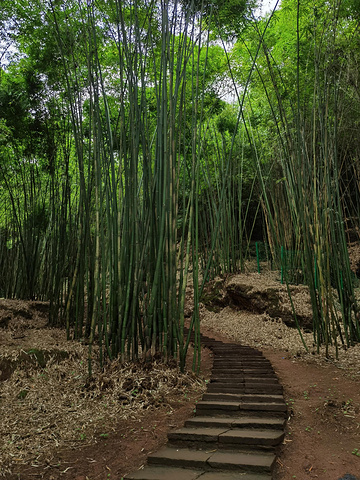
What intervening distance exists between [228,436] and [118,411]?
2.02 feet

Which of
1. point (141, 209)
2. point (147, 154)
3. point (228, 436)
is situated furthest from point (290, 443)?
point (147, 154)

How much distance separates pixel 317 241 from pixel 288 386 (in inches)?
40.7

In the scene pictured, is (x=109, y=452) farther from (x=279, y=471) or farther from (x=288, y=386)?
(x=288, y=386)

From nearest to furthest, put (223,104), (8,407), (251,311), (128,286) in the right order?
(8,407) → (128,286) → (251,311) → (223,104)

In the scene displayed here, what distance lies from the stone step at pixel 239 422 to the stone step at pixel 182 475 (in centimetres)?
32

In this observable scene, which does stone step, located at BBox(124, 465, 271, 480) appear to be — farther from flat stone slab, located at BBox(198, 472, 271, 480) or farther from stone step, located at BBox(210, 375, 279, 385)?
stone step, located at BBox(210, 375, 279, 385)

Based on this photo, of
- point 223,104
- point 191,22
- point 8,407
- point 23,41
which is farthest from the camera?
point 223,104

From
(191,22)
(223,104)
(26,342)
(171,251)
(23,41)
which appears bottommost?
(26,342)

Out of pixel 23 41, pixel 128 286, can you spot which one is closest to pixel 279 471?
pixel 128 286

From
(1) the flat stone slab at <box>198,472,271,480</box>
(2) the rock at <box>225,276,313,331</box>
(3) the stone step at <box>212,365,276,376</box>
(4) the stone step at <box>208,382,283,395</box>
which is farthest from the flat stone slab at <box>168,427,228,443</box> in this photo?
(2) the rock at <box>225,276,313,331</box>

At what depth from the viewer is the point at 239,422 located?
171cm

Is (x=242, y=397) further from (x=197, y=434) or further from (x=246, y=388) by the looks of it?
(x=197, y=434)

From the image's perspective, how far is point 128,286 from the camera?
7.59 feet

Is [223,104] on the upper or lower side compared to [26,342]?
upper
